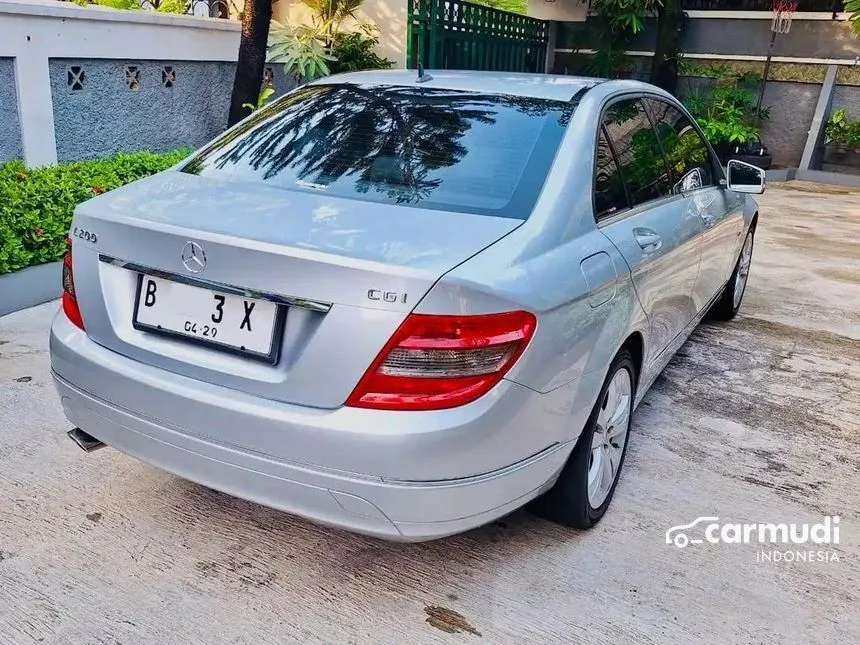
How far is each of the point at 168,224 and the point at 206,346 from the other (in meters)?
0.36

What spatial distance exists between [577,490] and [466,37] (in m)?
8.16

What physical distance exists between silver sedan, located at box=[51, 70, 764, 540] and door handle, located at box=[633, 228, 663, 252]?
0.08 ft

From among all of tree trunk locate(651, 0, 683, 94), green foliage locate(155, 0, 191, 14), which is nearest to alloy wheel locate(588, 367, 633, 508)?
green foliage locate(155, 0, 191, 14)

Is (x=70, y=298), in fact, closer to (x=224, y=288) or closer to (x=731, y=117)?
(x=224, y=288)

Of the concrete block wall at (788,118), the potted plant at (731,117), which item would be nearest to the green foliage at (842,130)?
the concrete block wall at (788,118)

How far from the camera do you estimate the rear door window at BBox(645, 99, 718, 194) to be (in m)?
3.67

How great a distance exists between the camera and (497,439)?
2094 millimetres

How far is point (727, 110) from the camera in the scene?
41.4 ft

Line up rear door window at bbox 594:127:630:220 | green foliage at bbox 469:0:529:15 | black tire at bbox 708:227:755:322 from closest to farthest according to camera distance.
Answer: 1. rear door window at bbox 594:127:630:220
2. black tire at bbox 708:227:755:322
3. green foliage at bbox 469:0:529:15

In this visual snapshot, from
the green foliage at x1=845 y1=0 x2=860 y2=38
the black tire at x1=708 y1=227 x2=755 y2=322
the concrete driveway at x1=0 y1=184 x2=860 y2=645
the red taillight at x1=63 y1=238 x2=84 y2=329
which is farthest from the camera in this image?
the green foliage at x1=845 y1=0 x2=860 y2=38

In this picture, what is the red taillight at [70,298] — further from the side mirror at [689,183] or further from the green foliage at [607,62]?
the green foliage at [607,62]

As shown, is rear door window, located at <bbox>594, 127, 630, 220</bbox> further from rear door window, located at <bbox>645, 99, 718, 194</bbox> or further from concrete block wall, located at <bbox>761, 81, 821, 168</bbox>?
concrete block wall, located at <bbox>761, 81, 821, 168</bbox>

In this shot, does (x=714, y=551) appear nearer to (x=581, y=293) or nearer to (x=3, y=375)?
(x=581, y=293)

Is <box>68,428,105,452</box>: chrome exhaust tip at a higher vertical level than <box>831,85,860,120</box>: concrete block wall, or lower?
lower
